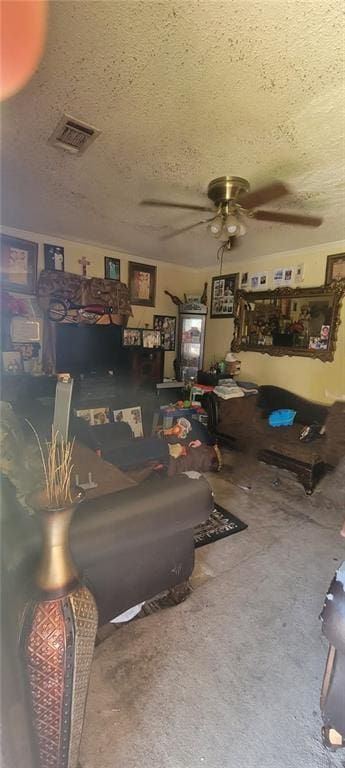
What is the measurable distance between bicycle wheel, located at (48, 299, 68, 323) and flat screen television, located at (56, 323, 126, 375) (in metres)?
0.18

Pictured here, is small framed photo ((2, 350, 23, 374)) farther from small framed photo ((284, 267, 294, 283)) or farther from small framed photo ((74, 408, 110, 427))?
small framed photo ((284, 267, 294, 283))

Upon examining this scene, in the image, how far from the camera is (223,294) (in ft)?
14.6

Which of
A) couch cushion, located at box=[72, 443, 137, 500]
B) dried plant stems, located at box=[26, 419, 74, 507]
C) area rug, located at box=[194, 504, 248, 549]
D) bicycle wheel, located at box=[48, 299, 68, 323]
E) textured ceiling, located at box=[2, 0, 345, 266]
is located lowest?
area rug, located at box=[194, 504, 248, 549]

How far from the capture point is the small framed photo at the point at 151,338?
434 cm

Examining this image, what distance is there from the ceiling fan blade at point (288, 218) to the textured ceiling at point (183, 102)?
120mm

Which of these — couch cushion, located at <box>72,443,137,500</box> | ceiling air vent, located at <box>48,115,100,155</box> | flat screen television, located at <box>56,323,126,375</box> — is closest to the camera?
ceiling air vent, located at <box>48,115,100,155</box>

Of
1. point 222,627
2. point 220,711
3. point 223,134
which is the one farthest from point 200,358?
point 220,711

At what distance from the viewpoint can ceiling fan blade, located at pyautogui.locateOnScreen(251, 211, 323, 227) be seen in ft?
8.14

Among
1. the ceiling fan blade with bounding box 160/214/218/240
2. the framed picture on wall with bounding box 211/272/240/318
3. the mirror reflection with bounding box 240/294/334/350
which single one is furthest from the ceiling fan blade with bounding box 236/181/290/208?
the framed picture on wall with bounding box 211/272/240/318

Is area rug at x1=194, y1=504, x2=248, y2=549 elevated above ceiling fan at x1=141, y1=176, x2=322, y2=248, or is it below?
below

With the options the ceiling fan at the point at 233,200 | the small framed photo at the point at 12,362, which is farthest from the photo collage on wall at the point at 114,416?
the ceiling fan at the point at 233,200

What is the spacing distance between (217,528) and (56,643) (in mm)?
1541

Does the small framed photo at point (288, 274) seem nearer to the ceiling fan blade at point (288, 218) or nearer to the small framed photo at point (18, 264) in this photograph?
the ceiling fan blade at point (288, 218)

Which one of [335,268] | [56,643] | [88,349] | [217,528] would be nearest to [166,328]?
[88,349]
